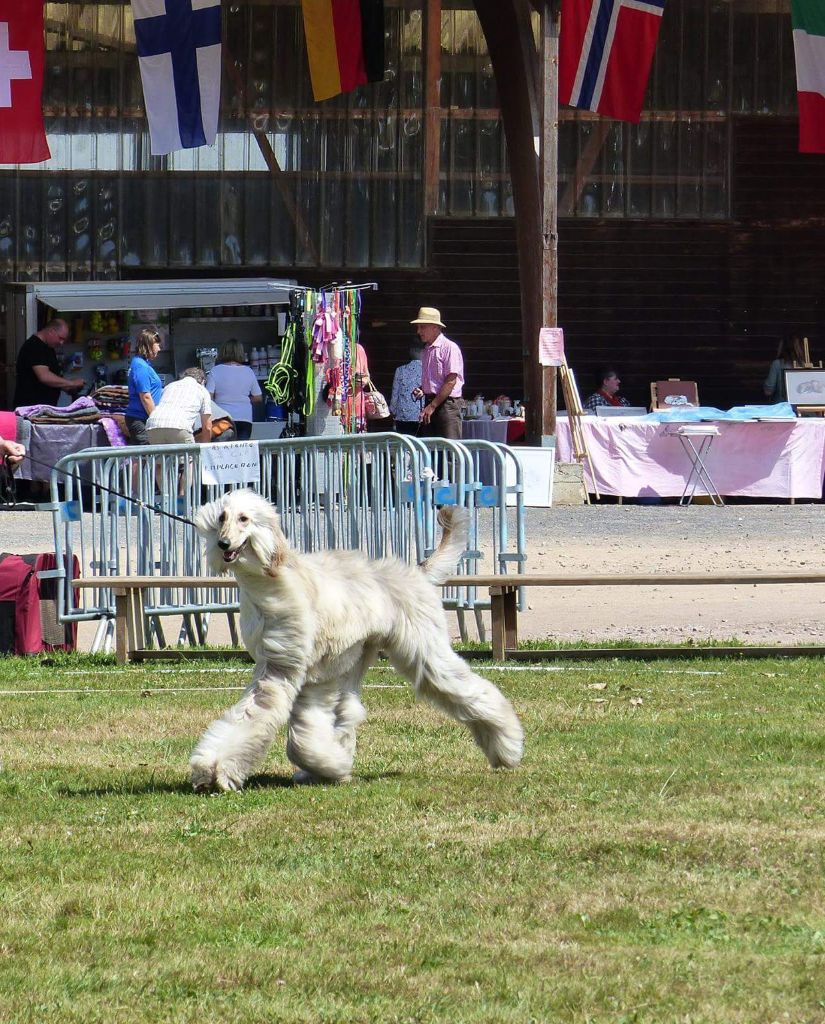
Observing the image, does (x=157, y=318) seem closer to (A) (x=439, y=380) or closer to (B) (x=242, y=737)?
(A) (x=439, y=380)

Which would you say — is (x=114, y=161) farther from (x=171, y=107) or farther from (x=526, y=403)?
(x=526, y=403)

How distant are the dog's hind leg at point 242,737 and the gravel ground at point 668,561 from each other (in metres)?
5.32

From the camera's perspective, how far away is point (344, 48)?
790 inches

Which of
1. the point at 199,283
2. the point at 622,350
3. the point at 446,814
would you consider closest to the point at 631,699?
the point at 446,814

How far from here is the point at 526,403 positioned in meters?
19.1

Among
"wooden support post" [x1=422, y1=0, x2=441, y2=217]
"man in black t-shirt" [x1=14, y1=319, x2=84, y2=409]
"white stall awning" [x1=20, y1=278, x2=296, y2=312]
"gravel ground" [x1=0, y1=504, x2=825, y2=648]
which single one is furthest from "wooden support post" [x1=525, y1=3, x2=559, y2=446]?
"man in black t-shirt" [x1=14, y1=319, x2=84, y2=409]

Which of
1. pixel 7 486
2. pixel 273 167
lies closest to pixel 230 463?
pixel 7 486

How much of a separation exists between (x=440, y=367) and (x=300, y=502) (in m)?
6.43

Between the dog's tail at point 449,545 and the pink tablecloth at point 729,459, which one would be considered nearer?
the dog's tail at point 449,545

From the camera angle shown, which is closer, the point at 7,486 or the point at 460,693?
the point at 460,693

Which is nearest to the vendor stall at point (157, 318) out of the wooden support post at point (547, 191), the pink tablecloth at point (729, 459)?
the wooden support post at point (547, 191)

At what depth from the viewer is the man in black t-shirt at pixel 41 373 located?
19.6 m

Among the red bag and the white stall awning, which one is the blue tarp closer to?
the white stall awning

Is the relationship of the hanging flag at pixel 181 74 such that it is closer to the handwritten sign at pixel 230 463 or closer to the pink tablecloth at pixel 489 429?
the pink tablecloth at pixel 489 429
